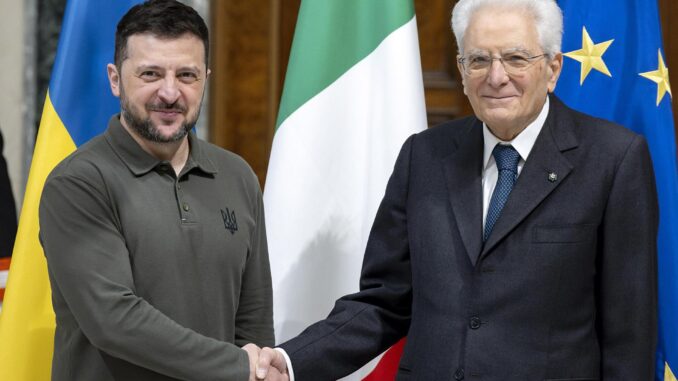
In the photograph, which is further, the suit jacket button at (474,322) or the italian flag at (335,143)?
the italian flag at (335,143)

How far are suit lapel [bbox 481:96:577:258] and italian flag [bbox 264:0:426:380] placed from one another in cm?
51

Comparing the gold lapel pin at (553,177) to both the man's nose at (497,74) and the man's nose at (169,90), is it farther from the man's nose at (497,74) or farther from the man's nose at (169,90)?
the man's nose at (169,90)

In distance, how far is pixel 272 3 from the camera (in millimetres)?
2562

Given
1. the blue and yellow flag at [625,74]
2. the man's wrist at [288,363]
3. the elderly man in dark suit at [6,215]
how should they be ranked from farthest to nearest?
the elderly man in dark suit at [6,215]
the blue and yellow flag at [625,74]
the man's wrist at [288,363]

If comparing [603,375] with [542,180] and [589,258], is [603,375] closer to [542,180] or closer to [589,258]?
[589,258]

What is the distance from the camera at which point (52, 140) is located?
194 centimetres

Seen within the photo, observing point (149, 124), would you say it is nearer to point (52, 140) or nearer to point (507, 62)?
point (52, 140)

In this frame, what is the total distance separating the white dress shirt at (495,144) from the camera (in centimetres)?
162

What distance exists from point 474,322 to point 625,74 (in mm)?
738

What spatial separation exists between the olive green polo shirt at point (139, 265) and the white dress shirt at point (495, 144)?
0.42m

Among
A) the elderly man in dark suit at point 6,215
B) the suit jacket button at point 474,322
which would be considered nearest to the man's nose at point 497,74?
the suit jacket button at point 474,322

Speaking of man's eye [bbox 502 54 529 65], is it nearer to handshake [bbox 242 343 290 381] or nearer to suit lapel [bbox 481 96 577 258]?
suit lapel [bbox 481 96 577 258]

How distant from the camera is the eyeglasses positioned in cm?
156

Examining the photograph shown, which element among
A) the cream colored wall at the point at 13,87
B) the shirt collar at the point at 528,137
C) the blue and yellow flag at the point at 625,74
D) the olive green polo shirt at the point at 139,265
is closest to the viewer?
the olive green polo shirt at the point at 139,265
